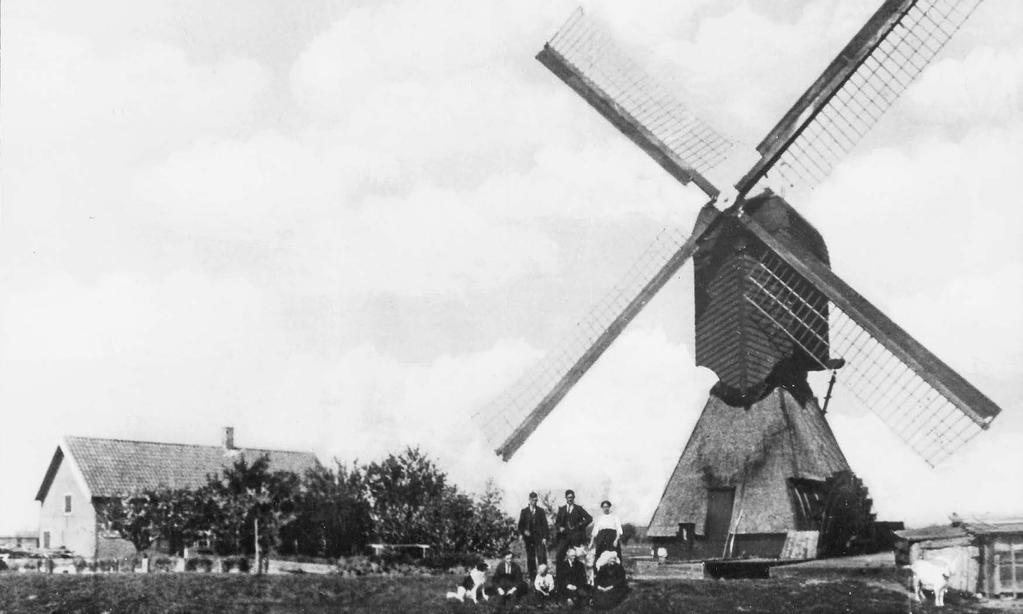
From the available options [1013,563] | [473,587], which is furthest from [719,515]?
[473,587]

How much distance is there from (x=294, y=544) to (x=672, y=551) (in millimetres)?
11158

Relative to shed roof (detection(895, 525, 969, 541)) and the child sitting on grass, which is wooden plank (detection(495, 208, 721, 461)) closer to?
the child sitting on grass

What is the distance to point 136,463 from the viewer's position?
4109cm

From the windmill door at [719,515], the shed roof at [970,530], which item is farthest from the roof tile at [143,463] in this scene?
the shed roof at [970,530]

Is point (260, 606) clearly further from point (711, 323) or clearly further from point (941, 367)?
point (941, 367)

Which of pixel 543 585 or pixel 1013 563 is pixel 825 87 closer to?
pixel 1013 563

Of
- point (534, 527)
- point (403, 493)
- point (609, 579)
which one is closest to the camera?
point (609, 579)

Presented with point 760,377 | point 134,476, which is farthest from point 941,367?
point 134,476

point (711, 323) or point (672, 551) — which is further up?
point (711, 323)

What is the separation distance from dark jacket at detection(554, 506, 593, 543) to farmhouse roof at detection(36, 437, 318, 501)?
948 inches

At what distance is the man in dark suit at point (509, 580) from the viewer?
51.4ft

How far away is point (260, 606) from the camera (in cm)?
1603

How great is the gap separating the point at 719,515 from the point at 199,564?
Answer: 35.7ft

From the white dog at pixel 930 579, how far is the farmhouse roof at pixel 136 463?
25707mm
